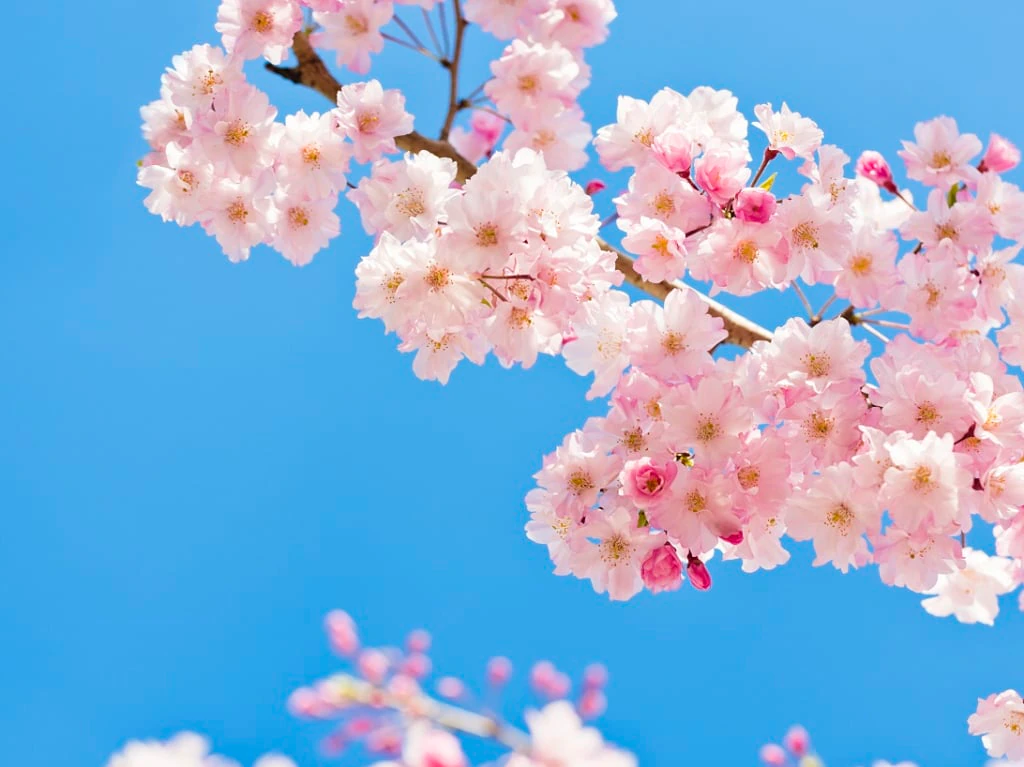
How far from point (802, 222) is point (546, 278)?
0.86m

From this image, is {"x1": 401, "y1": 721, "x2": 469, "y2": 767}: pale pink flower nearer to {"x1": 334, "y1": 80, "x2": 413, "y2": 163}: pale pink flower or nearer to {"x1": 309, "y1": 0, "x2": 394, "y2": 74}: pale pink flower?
{"x1": 334, "y1": 80, "x2": 413, "y2": 163}: pale pink flower

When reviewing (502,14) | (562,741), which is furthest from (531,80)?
(562,741)

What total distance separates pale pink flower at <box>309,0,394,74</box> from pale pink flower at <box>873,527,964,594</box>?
2.43 metres

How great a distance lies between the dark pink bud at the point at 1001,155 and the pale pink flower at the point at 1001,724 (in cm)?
185

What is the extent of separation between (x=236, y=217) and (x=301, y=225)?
24cm

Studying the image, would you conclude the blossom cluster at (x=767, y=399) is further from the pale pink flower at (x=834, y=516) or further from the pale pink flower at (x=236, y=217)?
the pale pink flower at (x=236, y=217)

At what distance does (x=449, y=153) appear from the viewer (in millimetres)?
3195

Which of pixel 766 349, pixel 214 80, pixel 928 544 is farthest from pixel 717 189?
pixel 214 80

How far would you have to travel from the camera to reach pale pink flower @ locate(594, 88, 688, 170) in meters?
2.95

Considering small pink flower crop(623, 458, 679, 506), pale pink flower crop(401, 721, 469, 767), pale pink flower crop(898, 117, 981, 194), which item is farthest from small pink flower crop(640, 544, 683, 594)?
pale pink flower crop(898, 117, 981, 194)

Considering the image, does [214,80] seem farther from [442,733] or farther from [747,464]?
[442,733]

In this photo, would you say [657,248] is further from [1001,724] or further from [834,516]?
[1001,724]

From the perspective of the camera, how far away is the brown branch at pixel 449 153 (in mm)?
3023

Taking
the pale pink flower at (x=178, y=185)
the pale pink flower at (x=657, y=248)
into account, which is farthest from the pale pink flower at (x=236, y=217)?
the pale pink flower at (x=657, y=248)
